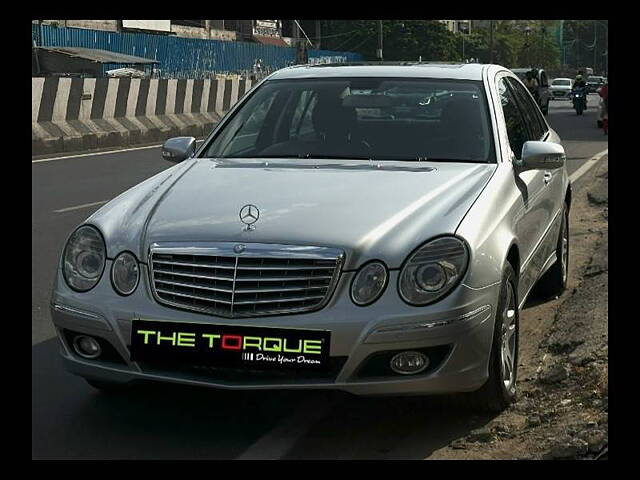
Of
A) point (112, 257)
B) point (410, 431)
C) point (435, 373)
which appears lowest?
point (410, 431)

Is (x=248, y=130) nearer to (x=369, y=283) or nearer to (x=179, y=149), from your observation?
(x=179, y=149)

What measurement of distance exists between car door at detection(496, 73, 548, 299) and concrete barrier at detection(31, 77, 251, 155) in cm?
1385

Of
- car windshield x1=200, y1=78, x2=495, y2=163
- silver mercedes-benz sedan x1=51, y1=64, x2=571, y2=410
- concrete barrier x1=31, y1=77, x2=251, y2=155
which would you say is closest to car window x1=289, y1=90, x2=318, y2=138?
car windshield x1=200, y1=78, x2=495, y2=163

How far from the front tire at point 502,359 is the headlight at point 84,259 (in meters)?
1.60

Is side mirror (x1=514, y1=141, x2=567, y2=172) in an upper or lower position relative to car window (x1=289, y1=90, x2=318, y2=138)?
lower

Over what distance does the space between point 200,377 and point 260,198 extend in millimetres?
857

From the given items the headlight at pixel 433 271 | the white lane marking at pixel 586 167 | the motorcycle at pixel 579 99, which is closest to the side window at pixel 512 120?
the headlight at pixel 433 271

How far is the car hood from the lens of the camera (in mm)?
4773

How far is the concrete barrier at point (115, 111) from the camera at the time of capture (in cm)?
2078

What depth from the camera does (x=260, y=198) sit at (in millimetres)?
5195

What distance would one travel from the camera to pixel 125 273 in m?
4.87

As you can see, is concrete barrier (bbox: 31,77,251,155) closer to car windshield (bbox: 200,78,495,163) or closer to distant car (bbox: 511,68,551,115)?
distant car (bbox: 511,68,551,115)

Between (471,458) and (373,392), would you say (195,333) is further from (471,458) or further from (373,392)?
(471,458)
